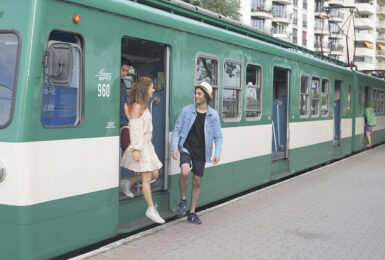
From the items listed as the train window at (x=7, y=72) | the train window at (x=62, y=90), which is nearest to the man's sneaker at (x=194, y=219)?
the train window at (x=62, y=90)

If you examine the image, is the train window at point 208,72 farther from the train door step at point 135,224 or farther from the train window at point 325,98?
the train window at point 325,98

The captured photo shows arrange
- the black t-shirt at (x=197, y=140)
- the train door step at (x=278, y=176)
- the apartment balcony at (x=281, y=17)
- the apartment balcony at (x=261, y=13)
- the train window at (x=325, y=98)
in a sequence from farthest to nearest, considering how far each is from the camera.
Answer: the apartment balcony at (x=281, y=17) → the apartment balcony at (x=261, y=13) → the train window at (x=325, y=98) → the train door step at (x=278, y=176) → the black t-shirt at (x=197, y=140)

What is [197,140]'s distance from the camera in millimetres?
7289

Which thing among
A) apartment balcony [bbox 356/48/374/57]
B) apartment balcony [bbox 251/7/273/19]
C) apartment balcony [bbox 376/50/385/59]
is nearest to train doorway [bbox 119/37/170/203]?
apartment balcony [bbox 251/7/273/19]

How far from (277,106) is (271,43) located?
1523mm

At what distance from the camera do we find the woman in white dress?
20.8 feet

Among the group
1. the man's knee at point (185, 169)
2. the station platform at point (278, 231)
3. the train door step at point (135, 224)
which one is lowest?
the station platform at point (278, 231)

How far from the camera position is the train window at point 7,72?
4871mm

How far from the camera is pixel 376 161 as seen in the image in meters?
16.8

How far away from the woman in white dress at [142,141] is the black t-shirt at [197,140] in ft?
2.81

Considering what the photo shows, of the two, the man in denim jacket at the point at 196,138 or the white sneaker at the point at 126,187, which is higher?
the man in denim jacket at the point at 196,138

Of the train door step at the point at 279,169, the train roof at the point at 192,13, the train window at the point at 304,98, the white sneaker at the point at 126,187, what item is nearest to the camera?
the train roof at the point at 192,13

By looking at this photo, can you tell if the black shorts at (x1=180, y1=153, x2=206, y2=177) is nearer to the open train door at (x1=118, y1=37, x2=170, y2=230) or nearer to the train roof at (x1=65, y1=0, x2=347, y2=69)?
the open train door at (x1=118, y1=37, x2=170, y2=230)

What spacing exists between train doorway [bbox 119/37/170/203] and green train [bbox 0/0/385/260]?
15mm
